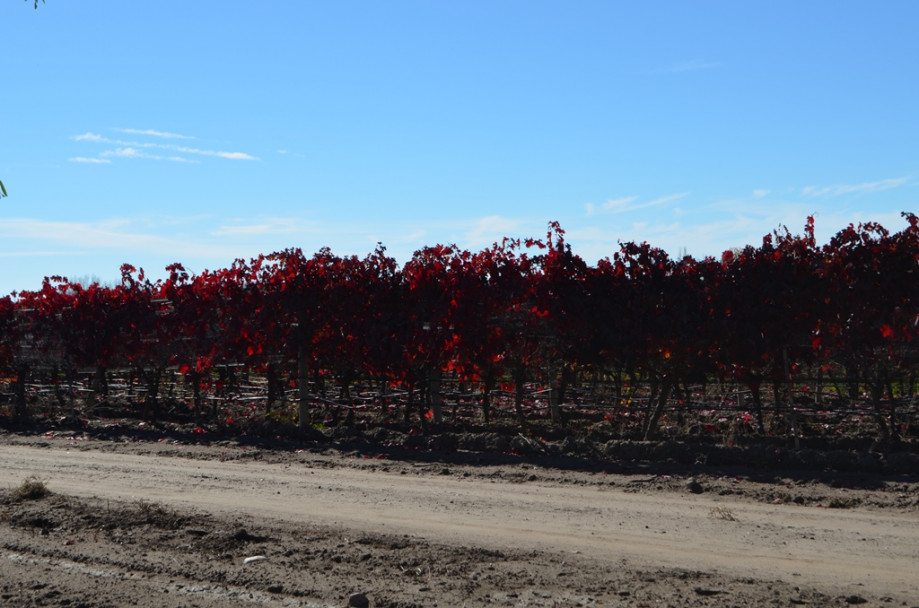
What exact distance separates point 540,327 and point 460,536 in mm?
6444

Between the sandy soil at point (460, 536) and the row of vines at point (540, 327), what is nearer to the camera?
the sandy soil at point (460, 536)

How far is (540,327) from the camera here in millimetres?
14141

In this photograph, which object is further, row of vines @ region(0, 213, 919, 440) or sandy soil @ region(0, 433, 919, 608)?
row of vines @ region(0, 213, 919, 440)

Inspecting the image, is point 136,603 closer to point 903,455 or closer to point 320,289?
point 903,455

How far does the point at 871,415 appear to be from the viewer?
13227mm

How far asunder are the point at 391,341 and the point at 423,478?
404cm

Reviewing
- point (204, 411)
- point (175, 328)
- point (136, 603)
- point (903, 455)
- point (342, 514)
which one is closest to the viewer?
point (136, 603)

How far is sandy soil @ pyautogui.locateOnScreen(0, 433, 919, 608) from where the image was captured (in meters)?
6.39

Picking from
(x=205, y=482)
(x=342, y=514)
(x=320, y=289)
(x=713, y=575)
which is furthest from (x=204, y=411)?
(x=713, y=575)

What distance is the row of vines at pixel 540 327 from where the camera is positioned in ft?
40.4

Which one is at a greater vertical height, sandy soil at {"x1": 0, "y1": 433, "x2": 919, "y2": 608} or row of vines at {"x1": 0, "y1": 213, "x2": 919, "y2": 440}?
row of vines at {"x1": 0, "y1": 213, "x2": 919, "y2": 440}

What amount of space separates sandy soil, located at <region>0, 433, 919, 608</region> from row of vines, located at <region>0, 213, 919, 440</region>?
209cm

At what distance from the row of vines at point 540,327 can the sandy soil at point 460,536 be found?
209 cm

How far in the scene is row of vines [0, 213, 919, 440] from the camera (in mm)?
12320
